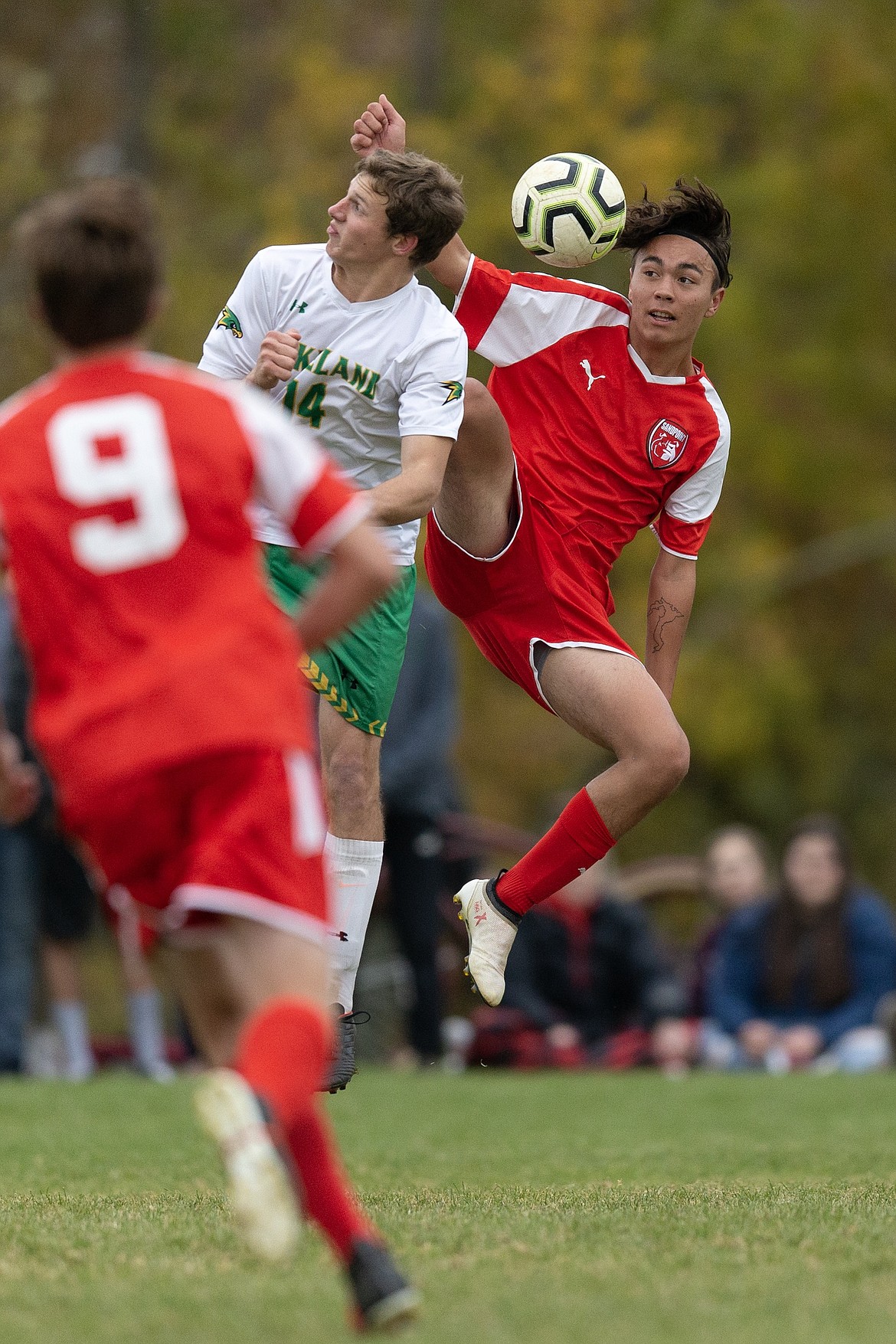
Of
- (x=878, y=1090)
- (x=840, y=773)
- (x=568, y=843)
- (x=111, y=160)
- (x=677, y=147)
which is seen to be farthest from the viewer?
(x=840, y=773)

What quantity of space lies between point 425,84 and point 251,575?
62.2ft

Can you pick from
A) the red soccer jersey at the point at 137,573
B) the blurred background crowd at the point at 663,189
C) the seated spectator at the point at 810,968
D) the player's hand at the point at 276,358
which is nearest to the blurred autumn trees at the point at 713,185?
the blurred background crowd at the point at 663,189

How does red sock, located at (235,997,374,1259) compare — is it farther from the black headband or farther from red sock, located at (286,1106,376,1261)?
the black headband

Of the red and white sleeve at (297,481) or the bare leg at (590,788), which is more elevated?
the red and white sleeve at (297,481)

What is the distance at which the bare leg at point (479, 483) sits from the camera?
6.23 meters

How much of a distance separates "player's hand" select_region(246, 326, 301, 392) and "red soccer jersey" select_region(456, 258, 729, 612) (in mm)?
1092

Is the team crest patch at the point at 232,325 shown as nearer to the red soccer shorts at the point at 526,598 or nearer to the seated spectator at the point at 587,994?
the red soccer shorts at the point at 526,598

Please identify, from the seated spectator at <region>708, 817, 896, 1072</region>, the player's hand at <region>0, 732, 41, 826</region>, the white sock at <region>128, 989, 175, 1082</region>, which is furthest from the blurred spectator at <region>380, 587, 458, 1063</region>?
the player's hand at <region>0, 732, 41, 826</region>

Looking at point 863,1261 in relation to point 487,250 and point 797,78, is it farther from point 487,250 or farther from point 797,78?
point 797,78

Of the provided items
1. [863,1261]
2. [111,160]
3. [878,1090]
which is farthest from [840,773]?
[863,1261]

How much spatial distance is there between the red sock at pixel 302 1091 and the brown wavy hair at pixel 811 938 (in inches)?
334

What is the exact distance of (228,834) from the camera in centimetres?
355

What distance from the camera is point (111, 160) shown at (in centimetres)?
2122

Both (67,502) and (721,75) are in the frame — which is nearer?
(67,502)
